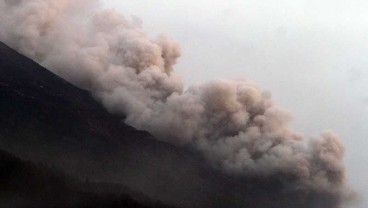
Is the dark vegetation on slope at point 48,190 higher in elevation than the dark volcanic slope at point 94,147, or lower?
lower

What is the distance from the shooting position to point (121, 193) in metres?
28.1

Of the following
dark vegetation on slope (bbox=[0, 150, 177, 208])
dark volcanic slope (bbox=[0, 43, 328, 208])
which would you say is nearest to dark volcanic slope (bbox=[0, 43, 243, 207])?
dark volcanic slope (bbox=[0, 43, 328, 208])

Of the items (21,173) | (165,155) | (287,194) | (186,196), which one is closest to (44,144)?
(21,173)

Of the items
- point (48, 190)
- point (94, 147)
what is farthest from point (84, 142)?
point (48, 190)

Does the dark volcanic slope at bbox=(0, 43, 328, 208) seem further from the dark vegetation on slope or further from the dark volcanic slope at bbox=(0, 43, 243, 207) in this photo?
the dark vegetation on slope

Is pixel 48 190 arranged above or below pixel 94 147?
below

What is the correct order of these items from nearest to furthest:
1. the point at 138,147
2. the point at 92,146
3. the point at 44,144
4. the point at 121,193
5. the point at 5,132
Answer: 1. the point at 121,193
2. the point at 5,132
3. the point at 44,144
4. the point at 92,146
5. the point at 138,147

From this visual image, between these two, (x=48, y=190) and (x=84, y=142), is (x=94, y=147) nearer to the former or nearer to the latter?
(x=84, y=142)

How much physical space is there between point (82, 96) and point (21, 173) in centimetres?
2834

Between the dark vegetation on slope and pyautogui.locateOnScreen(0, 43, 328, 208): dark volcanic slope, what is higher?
pyautogui.locateOnScreen(0, 43, 328, 208): dark volcanic slope

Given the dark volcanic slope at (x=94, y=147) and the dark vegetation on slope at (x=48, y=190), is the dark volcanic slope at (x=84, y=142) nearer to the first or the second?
the dark volcanic slope at (x=94, y=147)

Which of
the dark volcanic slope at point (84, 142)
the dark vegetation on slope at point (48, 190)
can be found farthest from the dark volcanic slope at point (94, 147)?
the dark vegetation on slope at point (48, 190)

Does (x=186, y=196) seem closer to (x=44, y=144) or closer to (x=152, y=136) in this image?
(x=44, y=144)

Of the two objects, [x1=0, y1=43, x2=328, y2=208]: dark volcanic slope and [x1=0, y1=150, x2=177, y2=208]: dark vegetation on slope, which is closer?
[x1=0, y1=150, x2=177, y2=208]: dark vegetation on slope
